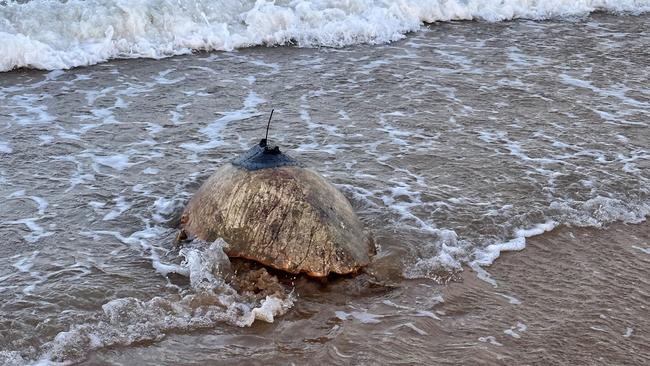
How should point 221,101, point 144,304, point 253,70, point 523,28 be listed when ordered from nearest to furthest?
point 144,304, point 221,101, point 253,70, point 523,28

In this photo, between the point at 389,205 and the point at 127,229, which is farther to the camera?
the point at 389,205

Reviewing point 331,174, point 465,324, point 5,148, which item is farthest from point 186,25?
point 465,324

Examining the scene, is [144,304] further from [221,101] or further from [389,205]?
[221,101]

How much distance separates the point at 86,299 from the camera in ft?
14.3

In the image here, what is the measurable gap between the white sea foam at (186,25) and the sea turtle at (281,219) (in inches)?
190

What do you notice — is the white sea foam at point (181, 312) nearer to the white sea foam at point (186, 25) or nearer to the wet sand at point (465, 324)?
the wet sand at point (465, 324)

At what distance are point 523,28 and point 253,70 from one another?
4531 mm

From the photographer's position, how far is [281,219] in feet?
15.3

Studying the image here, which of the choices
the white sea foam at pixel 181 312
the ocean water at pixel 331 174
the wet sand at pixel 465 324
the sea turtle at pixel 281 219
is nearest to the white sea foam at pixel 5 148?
the ocean water at pixel 331 174

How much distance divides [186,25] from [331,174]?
486cm

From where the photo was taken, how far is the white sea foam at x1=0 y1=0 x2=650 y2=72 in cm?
923

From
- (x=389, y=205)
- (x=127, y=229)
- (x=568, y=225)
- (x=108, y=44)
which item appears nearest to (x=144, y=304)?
(x=127, y=229)

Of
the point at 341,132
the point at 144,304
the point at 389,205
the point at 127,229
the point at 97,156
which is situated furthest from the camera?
the point at 341,132

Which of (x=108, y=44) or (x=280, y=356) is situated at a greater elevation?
(x=108, y=44)
